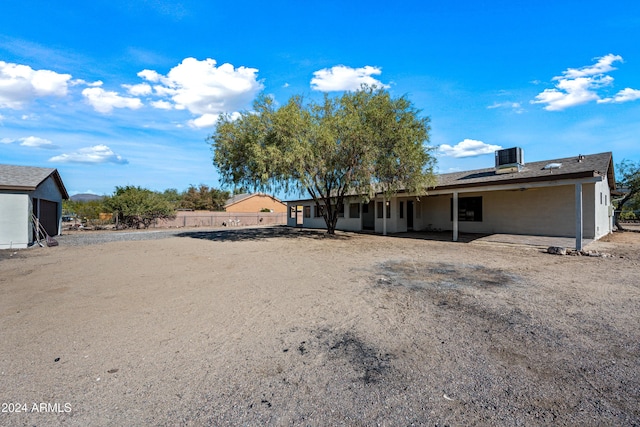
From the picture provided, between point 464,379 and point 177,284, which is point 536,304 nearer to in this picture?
point 464,379

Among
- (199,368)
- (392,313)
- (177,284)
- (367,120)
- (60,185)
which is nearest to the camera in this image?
(199,368)

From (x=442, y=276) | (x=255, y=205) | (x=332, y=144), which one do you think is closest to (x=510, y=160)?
(x=332, y=144)

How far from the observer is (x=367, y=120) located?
42.4ft

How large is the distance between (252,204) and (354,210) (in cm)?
2863

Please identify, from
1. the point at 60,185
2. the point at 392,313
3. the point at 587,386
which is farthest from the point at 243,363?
the point at 60,185

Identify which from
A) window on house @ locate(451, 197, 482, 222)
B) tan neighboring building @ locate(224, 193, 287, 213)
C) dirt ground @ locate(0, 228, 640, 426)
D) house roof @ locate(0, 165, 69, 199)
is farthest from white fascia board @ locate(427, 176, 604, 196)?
tan neighboring building @ locate(224, 193, 287, 213)

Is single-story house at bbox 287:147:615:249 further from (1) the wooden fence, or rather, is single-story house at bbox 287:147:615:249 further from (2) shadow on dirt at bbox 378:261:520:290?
(1) the wooden fence

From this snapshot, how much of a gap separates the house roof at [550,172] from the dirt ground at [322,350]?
4760 millimetres

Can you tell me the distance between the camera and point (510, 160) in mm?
14953

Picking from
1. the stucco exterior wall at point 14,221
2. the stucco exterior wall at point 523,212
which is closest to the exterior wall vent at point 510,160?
the stucco exterior wall at point 523,212

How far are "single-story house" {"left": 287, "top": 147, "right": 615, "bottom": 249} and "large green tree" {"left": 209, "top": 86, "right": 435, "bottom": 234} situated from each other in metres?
2.80

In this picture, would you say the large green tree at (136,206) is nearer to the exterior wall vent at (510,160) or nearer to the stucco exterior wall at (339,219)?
the stucco exterior wall at (339,219)

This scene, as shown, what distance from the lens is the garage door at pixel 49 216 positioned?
15.3 metres

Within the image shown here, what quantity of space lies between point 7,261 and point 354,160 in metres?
12.2
